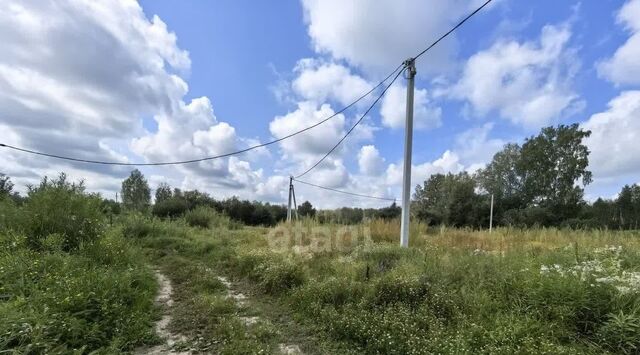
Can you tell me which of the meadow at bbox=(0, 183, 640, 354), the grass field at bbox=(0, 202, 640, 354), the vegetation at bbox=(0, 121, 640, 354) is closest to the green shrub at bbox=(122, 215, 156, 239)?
the vegetation at bbox=(0, 121, 640, 354)

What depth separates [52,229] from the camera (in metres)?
6.41

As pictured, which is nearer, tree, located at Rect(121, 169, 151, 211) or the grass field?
the grass field

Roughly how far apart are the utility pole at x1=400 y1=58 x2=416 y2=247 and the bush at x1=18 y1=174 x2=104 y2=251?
6.45 m

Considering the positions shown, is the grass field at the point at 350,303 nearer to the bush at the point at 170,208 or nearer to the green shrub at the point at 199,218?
the green shrub at the point at 199,218

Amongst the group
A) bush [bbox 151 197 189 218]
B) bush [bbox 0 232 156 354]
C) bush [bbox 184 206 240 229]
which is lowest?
bush [bbox 0 232 156 354]

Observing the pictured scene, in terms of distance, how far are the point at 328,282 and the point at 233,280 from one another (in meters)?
2.98

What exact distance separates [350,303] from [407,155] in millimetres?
3985

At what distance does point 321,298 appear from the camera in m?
5.16

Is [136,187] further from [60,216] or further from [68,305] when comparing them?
[68,305]

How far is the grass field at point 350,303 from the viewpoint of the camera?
3486mm

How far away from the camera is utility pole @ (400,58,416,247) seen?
7617 millimetres

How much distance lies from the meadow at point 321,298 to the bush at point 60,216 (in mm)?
28

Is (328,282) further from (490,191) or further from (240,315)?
(490,191)

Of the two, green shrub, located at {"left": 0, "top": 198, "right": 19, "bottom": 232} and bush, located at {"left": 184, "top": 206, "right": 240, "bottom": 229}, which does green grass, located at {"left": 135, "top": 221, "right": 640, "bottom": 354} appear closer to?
Answer: green shrub, located at {"left": 0, "top": 198, "right": 19, "bottom": 232}
